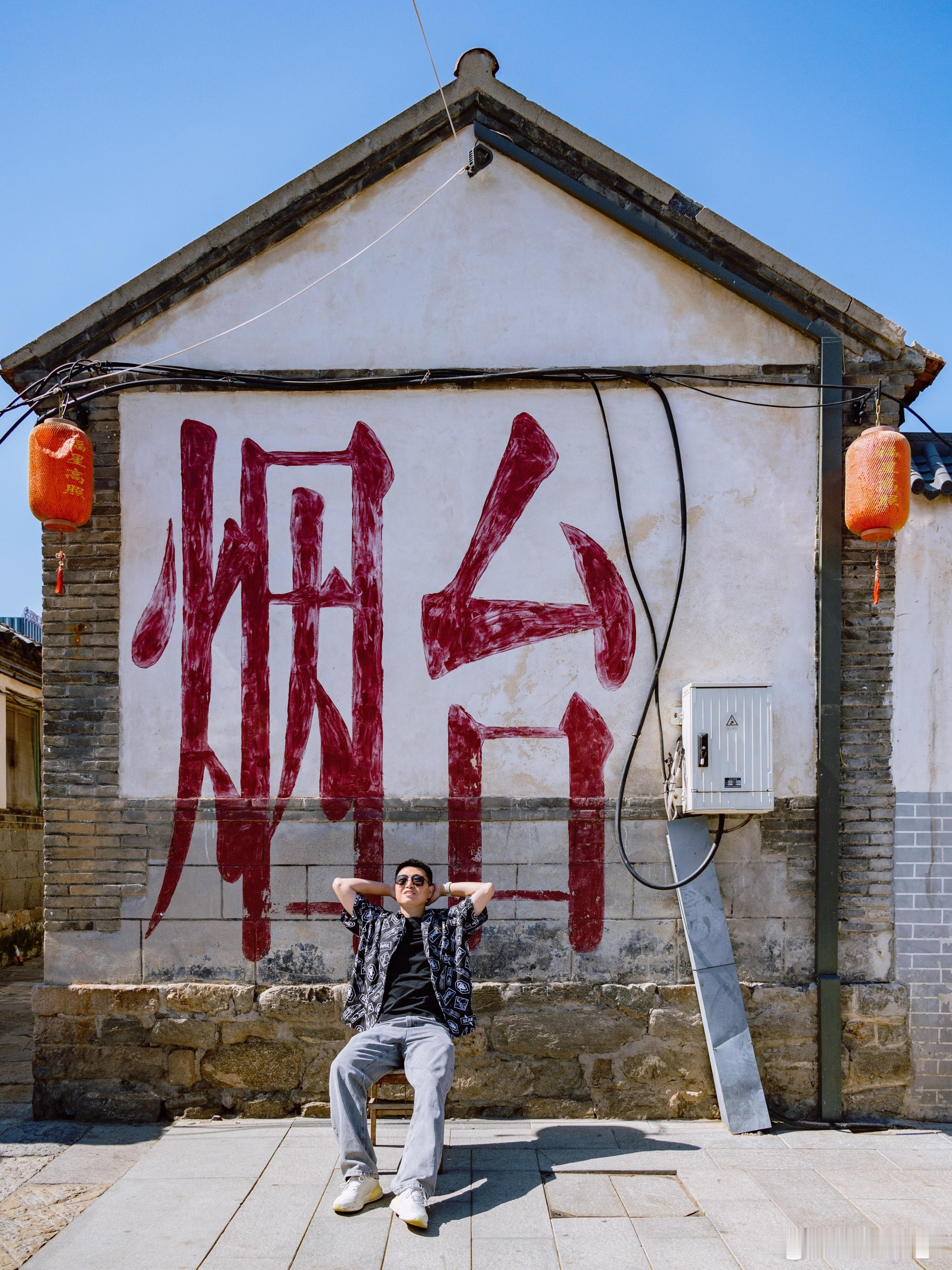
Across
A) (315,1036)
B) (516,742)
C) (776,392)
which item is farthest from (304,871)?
(776,392)

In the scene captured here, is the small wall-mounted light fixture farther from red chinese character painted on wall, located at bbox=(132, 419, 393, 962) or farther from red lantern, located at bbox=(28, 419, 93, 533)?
red lantern, located at bbox=(28, 419, 93, 533)

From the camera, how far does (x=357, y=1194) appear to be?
4.07 metres

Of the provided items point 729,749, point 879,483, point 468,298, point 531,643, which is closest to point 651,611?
point 531,643

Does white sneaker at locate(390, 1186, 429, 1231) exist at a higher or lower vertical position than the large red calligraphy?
lower

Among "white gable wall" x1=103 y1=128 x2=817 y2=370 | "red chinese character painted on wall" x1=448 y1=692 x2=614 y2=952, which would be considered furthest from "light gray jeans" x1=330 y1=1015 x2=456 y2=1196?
"white gable wall" x1=103 y1=128 x2=817 y2=370

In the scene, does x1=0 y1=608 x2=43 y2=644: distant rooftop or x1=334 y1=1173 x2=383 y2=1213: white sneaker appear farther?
x1=0 y1=608 x2=43 y2=644: distant rooftop

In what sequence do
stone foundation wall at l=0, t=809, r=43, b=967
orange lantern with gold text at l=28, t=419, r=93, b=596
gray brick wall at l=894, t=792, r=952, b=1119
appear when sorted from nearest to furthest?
orange lantern with gold text at l=28, t=419, r=93, b=596 < gray brick wall at l=894, t=792, r=952, b=1119 < stone foundation wall at l=0, t=809, r=43, b=967

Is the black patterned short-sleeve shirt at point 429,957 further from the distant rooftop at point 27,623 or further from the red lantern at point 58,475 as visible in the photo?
the distant rooftop at point 27,623

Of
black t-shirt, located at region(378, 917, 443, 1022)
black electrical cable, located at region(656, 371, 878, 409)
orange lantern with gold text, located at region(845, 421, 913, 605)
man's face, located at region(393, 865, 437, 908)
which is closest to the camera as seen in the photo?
black t-shirt, located at region(378, 917, 443, 1022)

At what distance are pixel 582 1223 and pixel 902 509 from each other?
381 centimetres

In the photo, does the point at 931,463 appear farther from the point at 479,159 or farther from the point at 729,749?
the point at 479,159

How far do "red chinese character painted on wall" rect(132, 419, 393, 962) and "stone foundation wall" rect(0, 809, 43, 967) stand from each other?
21.5ft

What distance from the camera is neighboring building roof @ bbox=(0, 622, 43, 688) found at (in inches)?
426

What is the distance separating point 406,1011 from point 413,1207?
910mm
